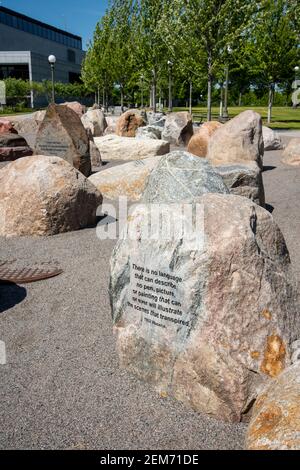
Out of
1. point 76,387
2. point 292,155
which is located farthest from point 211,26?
point 76,387

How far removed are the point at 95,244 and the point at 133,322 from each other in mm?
3340

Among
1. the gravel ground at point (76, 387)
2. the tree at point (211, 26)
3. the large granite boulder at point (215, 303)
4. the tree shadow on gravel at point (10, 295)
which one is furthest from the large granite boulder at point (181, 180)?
the tree at point (211, 26)

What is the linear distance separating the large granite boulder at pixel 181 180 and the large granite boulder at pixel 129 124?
12787mm

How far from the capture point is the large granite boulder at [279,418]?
2367mm

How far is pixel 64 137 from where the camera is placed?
35.4ft

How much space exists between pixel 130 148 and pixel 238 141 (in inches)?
177

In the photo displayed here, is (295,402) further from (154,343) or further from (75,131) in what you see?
(75,131)

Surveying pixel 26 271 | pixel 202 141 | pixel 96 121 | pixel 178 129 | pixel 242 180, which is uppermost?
pixel 96 121

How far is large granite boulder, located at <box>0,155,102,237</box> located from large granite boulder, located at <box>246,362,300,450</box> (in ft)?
16.5

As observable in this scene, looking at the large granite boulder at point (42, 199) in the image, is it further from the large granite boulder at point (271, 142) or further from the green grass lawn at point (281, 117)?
the green grass lawn at point (281, 117)

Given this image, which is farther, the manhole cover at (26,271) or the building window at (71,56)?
the building window at (71,56)

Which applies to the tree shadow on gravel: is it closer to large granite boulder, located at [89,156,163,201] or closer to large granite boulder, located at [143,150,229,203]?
large granite boulder, located at [143,150,229,203]

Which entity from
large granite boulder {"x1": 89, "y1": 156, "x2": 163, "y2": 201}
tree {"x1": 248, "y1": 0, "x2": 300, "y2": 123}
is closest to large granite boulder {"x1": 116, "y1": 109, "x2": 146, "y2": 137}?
large granite boulder {"x1": 89, "y1": 156, "x2": 163, "y2": 201}

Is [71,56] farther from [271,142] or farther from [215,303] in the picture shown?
[215,303]
